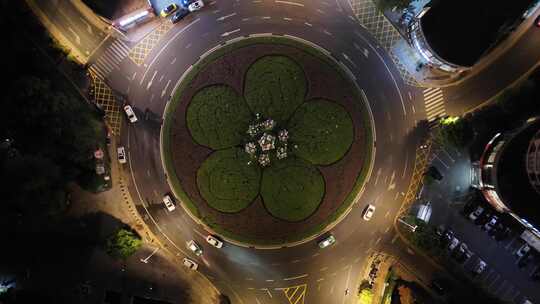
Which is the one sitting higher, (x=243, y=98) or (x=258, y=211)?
(x=243, y=98)

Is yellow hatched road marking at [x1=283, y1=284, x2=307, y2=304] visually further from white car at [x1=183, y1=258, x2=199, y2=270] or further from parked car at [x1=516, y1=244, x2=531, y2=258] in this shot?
parked car at [x1=516, y1=244, x2=531, y2=258]

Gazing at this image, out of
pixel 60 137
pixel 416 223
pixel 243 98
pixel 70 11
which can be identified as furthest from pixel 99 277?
pixel 416 223

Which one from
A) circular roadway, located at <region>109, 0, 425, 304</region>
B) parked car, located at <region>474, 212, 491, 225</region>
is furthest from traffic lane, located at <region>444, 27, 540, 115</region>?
parked car, located at <region>474, 212, 491, 225</region>

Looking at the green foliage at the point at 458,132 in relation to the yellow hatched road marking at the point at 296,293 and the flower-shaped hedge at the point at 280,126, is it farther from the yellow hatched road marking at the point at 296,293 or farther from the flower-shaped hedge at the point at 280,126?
the yellow hatched road marking at the point at 296,293

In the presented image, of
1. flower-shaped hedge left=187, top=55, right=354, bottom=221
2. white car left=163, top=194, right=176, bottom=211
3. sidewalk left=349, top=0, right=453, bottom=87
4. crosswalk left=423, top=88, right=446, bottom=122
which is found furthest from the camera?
crosswalk left=423, top=88, right=446, bottom=122

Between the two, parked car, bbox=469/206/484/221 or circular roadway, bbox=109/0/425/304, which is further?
circular roadway, bbox=109/0/425/304

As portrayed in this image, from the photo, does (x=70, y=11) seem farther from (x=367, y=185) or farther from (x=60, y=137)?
(x=367, y=185)

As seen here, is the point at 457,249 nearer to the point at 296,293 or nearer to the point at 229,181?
the point at 296,293
